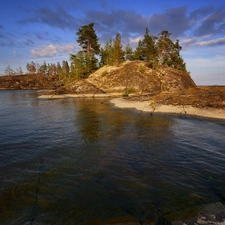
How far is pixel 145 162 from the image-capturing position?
10.6 m

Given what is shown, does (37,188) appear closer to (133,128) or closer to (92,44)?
(133,128)

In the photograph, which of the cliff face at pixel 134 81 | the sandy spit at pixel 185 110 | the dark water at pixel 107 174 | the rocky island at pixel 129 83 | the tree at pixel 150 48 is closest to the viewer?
the dark water at pixel 107 174

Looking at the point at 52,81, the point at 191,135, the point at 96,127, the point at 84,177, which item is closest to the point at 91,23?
the point at 96,127

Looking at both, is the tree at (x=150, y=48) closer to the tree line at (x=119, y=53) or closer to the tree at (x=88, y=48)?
the tree line at (x=119, y=53)

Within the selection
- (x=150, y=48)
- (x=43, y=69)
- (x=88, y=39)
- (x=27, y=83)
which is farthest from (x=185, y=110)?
(x=43, y=69)

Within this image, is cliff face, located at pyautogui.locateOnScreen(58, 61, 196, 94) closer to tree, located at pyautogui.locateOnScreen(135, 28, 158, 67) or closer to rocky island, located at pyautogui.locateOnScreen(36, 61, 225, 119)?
rocky island, located at pyautogui.locateOnScreen(36, 61, 225, 119)

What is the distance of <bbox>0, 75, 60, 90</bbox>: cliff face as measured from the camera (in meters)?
136

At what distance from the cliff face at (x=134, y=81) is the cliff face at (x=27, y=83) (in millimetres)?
73943

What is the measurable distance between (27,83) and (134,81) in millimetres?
115724

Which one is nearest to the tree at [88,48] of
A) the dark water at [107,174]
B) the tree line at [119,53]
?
the tree line at [119,53]

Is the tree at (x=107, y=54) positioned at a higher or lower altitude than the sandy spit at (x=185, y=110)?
higher

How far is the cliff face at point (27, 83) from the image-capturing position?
136 metres

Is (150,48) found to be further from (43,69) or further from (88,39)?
(43,69)

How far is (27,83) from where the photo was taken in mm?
142625
